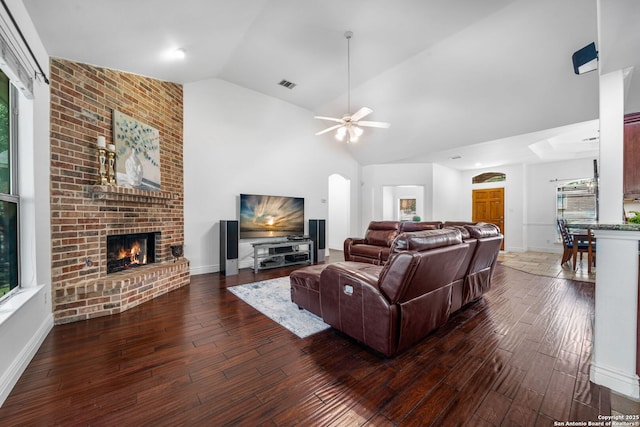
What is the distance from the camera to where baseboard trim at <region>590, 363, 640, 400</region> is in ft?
4.87

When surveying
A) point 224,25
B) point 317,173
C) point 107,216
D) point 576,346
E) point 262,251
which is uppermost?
point 224,25

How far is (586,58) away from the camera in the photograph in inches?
110

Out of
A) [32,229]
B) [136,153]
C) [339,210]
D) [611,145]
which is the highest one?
[136,153]

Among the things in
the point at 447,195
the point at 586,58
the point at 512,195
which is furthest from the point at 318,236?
the point at 512,195

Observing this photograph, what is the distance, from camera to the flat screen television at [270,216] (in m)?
4.93

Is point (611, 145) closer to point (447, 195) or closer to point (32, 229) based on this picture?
point (32, 229)

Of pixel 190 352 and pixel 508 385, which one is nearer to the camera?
pixel 508 385

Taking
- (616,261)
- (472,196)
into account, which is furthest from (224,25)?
(472,196)

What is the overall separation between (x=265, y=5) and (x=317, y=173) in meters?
3.77

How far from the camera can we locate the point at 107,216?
3.03 meters

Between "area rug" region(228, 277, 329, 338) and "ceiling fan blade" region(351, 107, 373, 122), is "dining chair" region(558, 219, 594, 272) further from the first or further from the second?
"area rug" region(228, 277, 329, 338)

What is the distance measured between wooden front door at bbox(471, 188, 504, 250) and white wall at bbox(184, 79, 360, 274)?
18.1ft

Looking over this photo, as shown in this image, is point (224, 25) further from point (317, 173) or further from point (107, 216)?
point (317, 173)

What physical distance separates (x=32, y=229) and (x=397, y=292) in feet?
10.00
